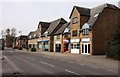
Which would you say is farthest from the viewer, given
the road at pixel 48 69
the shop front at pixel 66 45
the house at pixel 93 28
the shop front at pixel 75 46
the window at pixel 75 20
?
the shop front at pixel 66 45

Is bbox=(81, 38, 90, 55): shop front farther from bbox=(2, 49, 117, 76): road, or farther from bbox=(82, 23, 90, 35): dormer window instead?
bbox=(2, 49, 117, 76): road

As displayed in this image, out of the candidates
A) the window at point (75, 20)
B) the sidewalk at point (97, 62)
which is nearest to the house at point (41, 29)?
the window at point (75, 20)

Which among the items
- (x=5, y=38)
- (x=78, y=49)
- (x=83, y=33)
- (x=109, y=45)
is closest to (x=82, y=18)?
(x=83, y=33)

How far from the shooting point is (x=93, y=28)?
137ft

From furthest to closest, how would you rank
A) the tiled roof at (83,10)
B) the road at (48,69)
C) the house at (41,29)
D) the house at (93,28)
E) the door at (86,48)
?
the house at (41,29)
the tiled roof at (83,10)
the door at (86,48)
the house at (93,28)
the road at (48,69)

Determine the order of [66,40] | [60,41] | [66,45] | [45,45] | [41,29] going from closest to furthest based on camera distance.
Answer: [66,40], [66,45], [60,41], [45,45], [41,29]

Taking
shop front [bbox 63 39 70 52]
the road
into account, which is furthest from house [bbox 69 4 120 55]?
the road

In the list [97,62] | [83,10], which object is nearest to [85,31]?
[83,10]

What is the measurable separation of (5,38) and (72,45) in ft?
312

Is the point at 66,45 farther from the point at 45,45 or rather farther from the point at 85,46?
the point at 45,45

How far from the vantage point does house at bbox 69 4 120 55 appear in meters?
41.6

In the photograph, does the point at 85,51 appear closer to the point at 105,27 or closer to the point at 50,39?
the point at 105,27

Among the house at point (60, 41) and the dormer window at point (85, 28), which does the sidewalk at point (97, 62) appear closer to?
the dormer window at point (85, 28)

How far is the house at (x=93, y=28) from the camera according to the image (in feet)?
136
